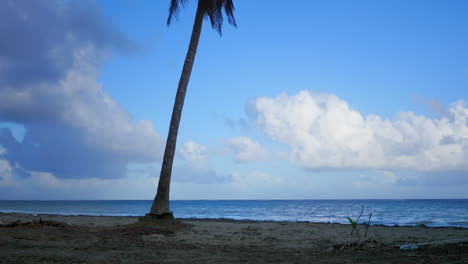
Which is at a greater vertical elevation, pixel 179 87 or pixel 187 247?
pixel 179 87

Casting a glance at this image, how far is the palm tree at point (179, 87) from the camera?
1350 cm

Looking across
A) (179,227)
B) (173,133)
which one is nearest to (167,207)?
(179,227)

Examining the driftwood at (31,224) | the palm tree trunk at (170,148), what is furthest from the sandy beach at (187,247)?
the palm tree trunk at (170,148)

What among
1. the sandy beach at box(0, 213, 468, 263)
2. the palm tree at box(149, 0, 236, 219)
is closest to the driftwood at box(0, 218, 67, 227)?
the sandy beach at box(0, 213, 468, 263)

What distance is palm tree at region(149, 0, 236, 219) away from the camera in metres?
13.5

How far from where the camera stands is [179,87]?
14.3 m

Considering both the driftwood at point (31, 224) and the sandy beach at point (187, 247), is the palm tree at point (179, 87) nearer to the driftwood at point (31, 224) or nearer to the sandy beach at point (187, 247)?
the sandy beach at point (187, 247)

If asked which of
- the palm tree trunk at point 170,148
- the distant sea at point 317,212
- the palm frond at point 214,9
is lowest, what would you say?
the distant sea at point 317,212

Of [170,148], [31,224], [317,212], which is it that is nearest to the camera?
[31,224]

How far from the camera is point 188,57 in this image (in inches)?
580

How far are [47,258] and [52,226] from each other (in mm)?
4878

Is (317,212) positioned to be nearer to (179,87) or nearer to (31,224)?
(179,87)

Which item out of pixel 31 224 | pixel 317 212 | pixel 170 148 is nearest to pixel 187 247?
pixel 170 148

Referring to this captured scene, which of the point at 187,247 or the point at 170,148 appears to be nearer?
the point at 187,247
